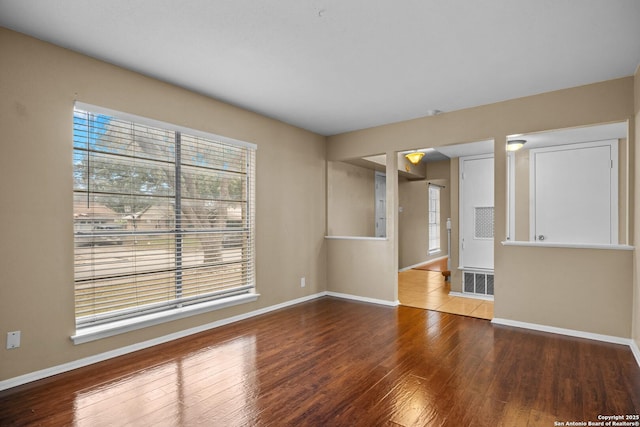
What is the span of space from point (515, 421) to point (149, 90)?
156 inches

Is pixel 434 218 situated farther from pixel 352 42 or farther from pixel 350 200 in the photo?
pixel 352 42

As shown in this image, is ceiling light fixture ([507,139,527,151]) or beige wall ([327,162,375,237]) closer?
ceiling light fixture ([507,139,527,151])

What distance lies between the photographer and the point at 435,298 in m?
5.34

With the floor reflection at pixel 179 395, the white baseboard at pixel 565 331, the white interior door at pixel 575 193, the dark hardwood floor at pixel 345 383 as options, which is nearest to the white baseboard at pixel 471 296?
the white interior door at pixel 575 193

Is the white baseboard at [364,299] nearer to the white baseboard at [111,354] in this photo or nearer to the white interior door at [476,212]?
the white baseboard at [111,354]

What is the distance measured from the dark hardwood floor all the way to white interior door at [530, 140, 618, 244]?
6.51 ft

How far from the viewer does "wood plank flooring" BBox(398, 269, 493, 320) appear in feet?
15.1

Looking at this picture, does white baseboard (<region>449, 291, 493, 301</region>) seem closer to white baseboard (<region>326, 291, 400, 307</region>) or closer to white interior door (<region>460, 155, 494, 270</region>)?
white interior door (<region>460, 155, 494, 270</region>)

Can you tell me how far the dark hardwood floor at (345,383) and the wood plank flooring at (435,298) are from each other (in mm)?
861

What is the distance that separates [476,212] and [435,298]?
1586mm

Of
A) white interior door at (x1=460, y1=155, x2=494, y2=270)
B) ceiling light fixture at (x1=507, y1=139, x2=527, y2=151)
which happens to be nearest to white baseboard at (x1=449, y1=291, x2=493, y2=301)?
white interior door at (x1=460, y1=155, x2=494, y2=270)

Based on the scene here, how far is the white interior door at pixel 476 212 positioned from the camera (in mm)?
5535

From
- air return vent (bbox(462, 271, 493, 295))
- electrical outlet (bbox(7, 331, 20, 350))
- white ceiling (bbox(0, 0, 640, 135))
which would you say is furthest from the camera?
air return vent (bbox(462, 271, 493, 295))

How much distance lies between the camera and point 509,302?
3932 millimetres
